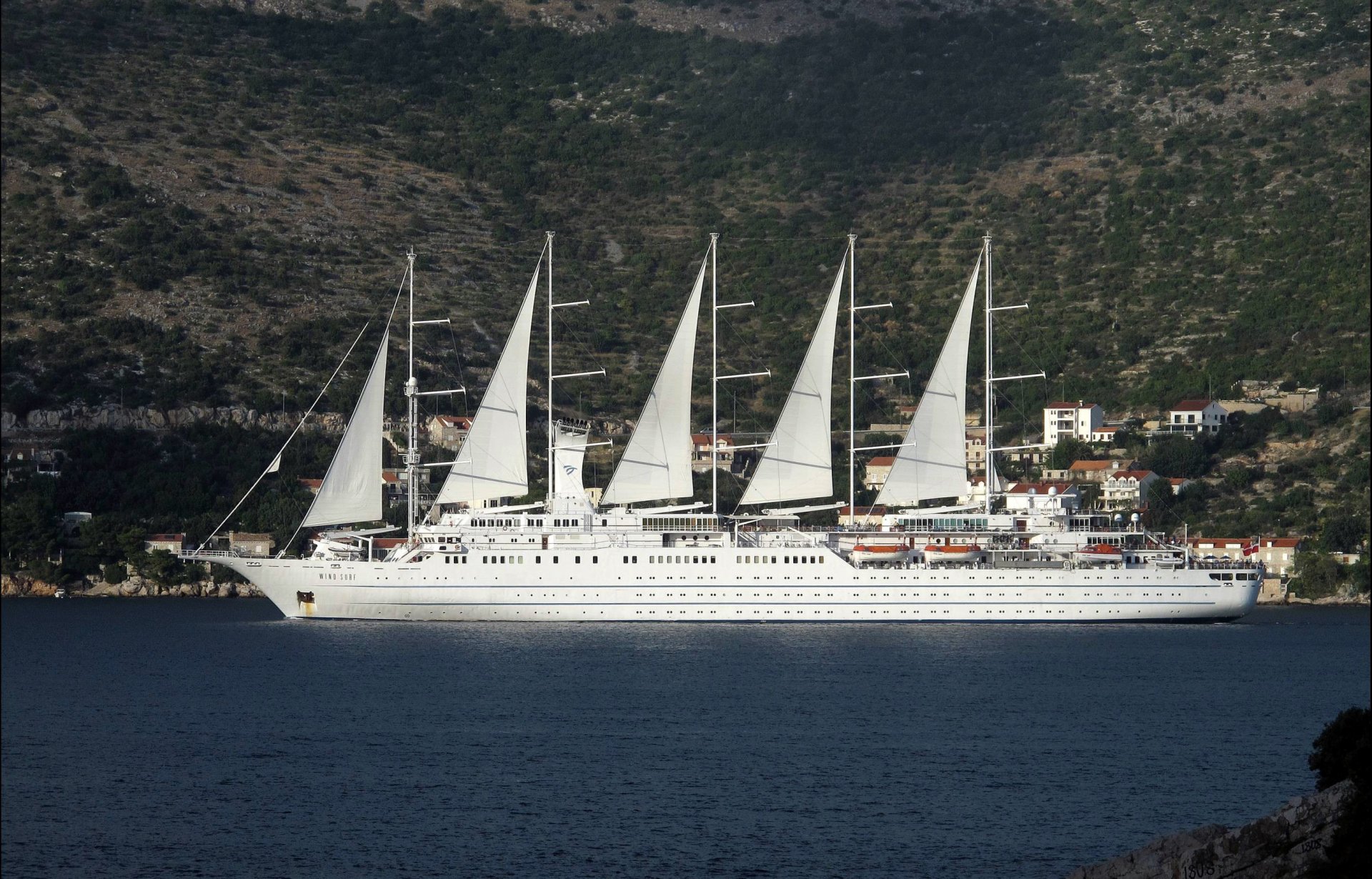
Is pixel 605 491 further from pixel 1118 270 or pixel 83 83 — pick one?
pixel 83 83

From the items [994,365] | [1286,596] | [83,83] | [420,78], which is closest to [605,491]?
[1286,596]

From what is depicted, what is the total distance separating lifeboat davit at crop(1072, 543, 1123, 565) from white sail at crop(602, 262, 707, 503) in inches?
330

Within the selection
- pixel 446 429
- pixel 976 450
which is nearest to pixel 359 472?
pixel 446 429

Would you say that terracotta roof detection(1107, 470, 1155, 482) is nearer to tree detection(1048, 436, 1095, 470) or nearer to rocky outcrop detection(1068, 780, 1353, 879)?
tree detection(1048, 436, 1095, 470)

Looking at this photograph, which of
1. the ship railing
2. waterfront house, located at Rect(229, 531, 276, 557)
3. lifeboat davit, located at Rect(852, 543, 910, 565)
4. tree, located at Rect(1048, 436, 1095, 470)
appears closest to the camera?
lifeboat davit, located at Rect(852, 543, 910, 565)

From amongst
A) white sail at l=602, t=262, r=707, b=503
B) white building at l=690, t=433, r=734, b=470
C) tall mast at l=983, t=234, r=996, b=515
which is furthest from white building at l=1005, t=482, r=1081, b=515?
white building at l=690, t=433, r=734, b=470

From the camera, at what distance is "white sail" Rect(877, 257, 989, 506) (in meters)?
45.2

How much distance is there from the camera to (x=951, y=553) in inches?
1715

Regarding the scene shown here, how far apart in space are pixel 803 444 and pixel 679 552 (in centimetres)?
364

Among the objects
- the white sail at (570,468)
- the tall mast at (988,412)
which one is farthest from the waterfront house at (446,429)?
the tall mast at (988,412)

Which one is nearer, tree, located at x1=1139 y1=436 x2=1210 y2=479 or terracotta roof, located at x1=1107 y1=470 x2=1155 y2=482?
terracotta roof, located at x1=1107 y1=470 x2=1155 y2=482

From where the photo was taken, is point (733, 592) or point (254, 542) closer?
point (733, 592)

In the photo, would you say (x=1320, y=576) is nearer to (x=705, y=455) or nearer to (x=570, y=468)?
(x=705, y=455)

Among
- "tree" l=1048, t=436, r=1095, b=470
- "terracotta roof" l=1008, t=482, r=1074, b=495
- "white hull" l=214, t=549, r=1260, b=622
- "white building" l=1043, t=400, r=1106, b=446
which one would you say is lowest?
"white hull" l=214, t=549, r=1260, b=622
